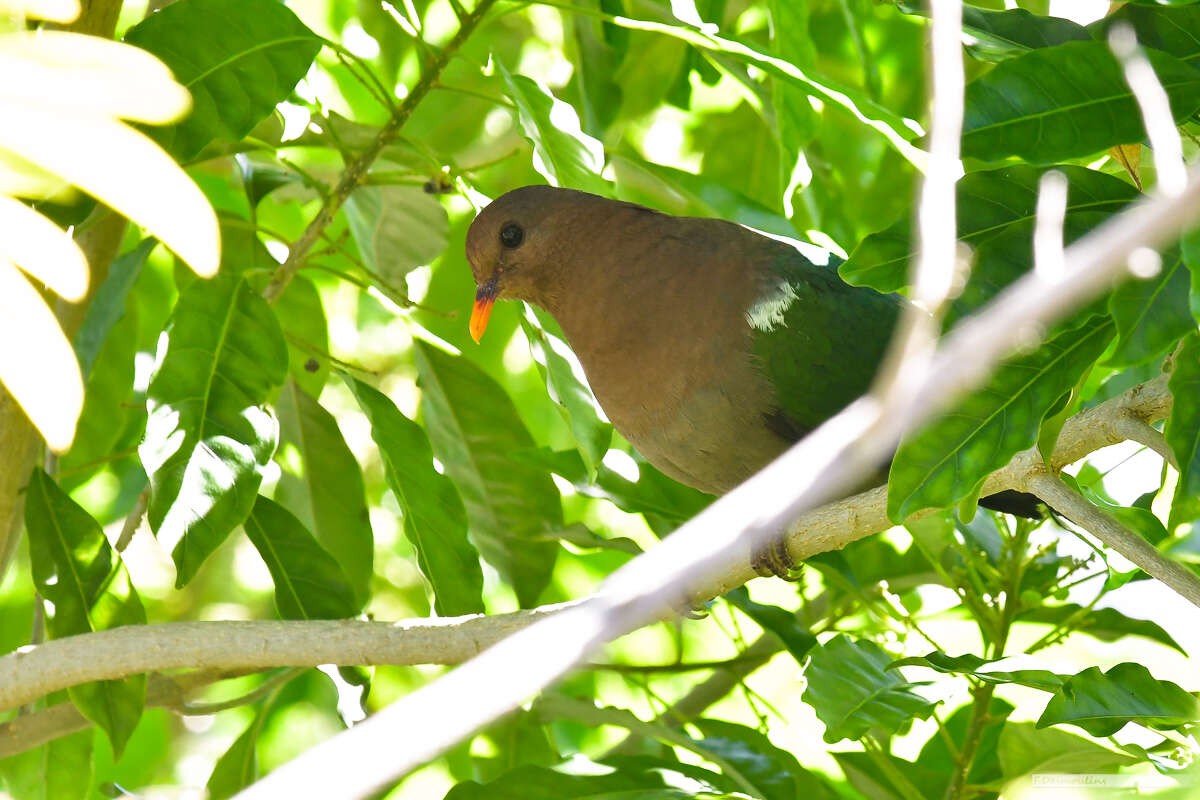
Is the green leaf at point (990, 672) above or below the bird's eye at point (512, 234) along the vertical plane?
below

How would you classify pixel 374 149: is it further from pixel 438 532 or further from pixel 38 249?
pixel 38 249

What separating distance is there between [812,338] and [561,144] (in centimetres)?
66

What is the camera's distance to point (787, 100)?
7.27 feet

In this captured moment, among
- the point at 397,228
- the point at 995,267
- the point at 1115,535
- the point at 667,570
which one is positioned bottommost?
the point at 667,570

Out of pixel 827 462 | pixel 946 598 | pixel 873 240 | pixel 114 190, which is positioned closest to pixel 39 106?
pixel 114 190

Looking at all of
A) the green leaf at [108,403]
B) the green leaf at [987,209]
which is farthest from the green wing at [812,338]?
the green leaf at [108,403]

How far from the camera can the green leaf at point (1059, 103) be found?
1518 millimetres

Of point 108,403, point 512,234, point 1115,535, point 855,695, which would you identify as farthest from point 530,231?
point 1115,535

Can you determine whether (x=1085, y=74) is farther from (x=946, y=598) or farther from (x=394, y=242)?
(x=946, y=598)

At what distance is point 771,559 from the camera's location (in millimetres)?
2188

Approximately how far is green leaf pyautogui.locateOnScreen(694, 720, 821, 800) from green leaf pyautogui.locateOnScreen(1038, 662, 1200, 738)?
593 millimetres

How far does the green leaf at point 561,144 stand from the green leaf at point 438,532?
0.59m

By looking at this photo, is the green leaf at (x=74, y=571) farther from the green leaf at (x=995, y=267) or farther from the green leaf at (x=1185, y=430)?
the green leaf at (x=1185, y=430)

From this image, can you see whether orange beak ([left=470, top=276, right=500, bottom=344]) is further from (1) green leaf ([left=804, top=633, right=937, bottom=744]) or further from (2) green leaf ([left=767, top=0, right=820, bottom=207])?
(1) green leaf ([left=804, top=633, right=937, bottom=744])
